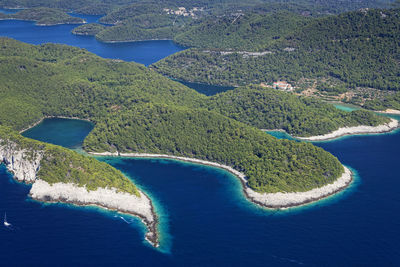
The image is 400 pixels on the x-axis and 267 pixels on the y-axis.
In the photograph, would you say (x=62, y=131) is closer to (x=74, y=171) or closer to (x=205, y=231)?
(x=74, y=171)

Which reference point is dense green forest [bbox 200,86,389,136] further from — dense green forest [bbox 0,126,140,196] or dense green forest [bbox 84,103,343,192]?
dense green forest [bbox 0,126,140,196]

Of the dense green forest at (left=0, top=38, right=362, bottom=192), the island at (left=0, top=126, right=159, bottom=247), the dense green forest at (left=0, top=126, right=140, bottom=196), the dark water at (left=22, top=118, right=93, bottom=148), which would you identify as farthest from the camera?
the dark water at (left=22, top=118, right=93, bottom=148)

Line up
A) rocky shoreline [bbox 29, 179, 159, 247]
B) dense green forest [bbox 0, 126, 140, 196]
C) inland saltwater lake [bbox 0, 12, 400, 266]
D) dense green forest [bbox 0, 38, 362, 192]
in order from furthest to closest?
dense green forest [bbox 0, 38, 362, 192], dense green forest [bbox 0, 126, 140, 196], rocky shoreline [bbox 29, 179, 159, 247], inland saltwater lake [bbox 0, 12, 400, 266]

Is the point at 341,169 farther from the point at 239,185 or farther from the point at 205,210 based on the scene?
the point at 205,210

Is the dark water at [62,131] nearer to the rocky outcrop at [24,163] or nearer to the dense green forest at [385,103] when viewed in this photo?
the rocky outcrop at [24,163]

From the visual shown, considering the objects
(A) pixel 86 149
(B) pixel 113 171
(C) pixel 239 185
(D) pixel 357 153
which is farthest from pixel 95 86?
(D) pixel 357 153

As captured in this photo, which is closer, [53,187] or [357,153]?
[53,187]

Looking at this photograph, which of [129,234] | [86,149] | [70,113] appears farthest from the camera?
[70,113]

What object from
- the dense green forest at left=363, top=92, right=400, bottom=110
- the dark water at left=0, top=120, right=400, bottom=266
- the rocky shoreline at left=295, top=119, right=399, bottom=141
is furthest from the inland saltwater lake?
the dense green forest at left=363, top=92, right=400, bottom=110
